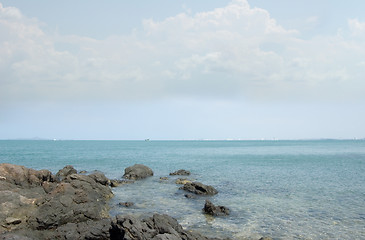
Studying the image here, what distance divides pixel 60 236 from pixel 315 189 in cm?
3730

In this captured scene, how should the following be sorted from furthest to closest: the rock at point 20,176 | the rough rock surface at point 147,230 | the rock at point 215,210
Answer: the rock at point 20,176
the rock at point 215,210
the rough rock surface at point 147,230

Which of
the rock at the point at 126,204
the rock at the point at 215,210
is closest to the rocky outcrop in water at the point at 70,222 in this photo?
the rock at the point at 126,204

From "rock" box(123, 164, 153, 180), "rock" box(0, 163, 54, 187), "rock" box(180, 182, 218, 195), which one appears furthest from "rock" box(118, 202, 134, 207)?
"rock" box(123, 164, 153, 180)

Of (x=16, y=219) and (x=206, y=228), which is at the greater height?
(x=16, y=219)

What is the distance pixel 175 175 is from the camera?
Result: 56.3m

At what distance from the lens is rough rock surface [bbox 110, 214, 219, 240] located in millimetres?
15391

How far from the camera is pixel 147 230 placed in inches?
635

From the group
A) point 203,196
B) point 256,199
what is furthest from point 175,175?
point 256,199

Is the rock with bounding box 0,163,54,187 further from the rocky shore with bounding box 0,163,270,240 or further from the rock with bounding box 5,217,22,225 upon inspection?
the rock with bounding box 5,217,22,225

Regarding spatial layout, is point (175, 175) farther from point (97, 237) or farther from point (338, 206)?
point (97, 237)

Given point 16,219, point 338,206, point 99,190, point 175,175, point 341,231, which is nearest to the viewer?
point 16,219

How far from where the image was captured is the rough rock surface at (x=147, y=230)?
15391 millimetres

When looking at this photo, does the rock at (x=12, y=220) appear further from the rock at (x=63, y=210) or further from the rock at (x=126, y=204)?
the rock at (x=126, y=204)

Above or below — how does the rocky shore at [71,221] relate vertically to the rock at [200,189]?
above
